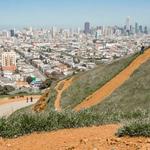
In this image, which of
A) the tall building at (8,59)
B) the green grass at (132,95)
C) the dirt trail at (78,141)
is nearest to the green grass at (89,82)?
the green grass at (132,95)

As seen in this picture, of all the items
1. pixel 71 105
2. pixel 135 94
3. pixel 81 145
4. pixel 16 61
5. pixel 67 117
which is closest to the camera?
pixel 81 145

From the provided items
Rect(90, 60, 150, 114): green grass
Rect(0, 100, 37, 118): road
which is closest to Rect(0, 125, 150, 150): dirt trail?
Rect(90, 60, 150, 114): green grass

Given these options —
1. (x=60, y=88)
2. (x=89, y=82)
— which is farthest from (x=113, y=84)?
(x=60, y=88)

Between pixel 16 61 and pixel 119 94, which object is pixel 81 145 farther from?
pixel 16 61

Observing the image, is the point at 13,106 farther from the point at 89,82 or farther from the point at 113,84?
the point at 113,84

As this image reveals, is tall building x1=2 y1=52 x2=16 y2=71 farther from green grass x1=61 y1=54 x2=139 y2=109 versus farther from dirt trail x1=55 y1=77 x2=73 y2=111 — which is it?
green grass x1=61 y1=54 x2=139 y2=109

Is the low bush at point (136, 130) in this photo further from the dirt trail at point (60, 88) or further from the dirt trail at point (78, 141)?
the dirt trail at point (60, 88)

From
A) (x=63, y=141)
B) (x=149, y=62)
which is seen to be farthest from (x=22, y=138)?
(x=149, y=62)
